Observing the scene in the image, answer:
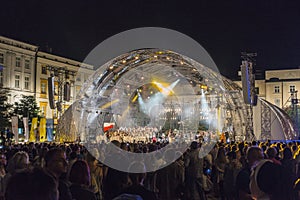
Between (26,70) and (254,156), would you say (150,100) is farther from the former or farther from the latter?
(254,156)

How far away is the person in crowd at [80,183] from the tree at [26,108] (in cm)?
4741

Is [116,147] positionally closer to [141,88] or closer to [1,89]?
[141,88]

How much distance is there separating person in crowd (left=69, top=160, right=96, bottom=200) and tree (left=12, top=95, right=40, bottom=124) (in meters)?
47.4

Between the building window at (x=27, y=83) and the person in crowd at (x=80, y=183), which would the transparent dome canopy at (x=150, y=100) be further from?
the person in crowd at (x=80, y=183)

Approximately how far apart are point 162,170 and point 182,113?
4255 centimetres

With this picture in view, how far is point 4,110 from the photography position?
47688mm

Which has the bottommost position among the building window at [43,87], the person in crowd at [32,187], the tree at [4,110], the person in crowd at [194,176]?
the person in crowd at [194,176]

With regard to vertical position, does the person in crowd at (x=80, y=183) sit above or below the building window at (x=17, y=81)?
below

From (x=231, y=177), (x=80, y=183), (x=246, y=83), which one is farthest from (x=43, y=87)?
(x=80, y=183)

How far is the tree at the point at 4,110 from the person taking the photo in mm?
45469

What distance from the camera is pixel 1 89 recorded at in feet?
167

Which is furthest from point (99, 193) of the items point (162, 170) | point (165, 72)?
point (165, 72)

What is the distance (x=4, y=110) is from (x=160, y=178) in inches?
1622

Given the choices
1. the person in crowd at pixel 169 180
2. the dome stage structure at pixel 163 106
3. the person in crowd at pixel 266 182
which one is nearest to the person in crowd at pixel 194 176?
the person in crowd at pixel 169 180
